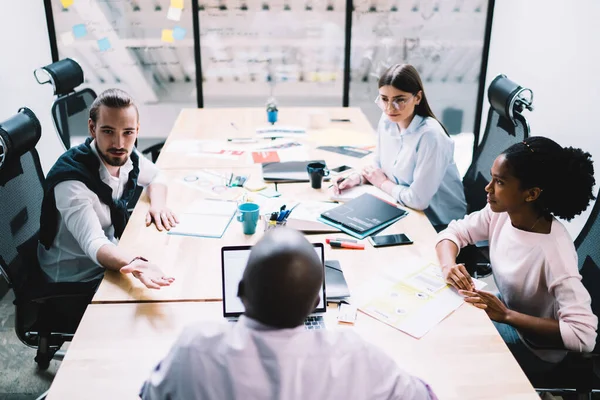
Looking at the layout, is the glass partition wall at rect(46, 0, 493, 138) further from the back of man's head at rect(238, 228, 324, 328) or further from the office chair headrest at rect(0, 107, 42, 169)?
the back of man's head at rect(238, 228, 324, 328)

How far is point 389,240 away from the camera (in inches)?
75.6

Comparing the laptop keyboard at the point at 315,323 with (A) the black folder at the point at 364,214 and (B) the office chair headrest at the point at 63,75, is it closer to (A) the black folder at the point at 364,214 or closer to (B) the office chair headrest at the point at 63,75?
(A) the black folder at the point at 364,214

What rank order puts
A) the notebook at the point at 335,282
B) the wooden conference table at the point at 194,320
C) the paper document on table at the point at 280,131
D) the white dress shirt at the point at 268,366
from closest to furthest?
the white dress shirt at the point at 268,366, the wooden conference table at the point at 194,320, the notebook at the point at 335,282, the paper document on table at the point at 280,131

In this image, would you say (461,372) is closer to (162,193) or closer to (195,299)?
(195,299)

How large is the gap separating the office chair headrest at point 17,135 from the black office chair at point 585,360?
1.84m

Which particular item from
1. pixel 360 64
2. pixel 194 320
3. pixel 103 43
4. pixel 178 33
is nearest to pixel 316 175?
pixel 194 320

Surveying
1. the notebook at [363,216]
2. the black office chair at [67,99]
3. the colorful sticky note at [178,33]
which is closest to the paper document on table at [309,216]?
the notebook at [363,216]

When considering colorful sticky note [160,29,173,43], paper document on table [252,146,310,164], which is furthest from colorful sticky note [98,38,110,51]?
paper document on table [252,146,310,164]

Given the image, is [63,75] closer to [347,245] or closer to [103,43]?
[103,43]

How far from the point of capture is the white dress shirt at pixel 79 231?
5.95ft

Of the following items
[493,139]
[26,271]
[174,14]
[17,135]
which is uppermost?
[174,14]

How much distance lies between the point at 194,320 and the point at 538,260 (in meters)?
1.02

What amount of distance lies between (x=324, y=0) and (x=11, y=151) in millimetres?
3097

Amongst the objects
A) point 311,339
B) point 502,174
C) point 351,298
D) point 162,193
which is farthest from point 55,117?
point 311,339
